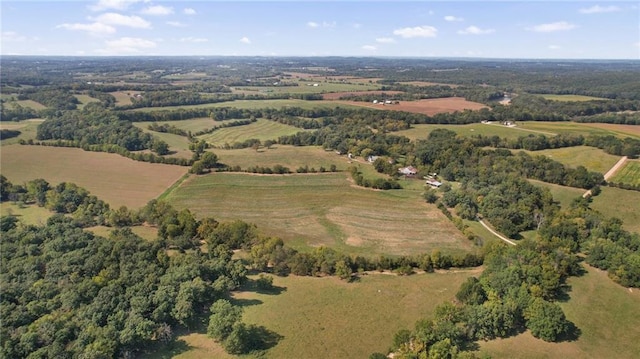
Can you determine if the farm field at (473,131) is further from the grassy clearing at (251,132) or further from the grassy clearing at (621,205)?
the grassy clearing at (621,205)

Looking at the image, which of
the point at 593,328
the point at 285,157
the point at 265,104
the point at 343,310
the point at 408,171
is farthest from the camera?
the point at 265,104

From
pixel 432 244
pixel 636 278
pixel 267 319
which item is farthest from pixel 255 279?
pixel 636 278

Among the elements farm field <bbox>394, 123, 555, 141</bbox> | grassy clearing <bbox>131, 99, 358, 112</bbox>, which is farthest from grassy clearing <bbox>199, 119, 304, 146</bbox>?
farm field <bbox>394, 123, 555, 141</bbox>

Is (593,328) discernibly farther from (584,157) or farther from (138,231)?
(584,157)

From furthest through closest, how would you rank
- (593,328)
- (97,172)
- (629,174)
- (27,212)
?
(97,172) → (629,174) → (27,212) → (593,328)

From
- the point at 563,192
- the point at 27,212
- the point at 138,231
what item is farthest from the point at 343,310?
the point at 27,212

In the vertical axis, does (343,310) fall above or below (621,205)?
below

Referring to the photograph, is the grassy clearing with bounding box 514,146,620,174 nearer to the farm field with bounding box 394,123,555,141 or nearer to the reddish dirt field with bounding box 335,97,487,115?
the farm field with bounding box 394,123,555,141
